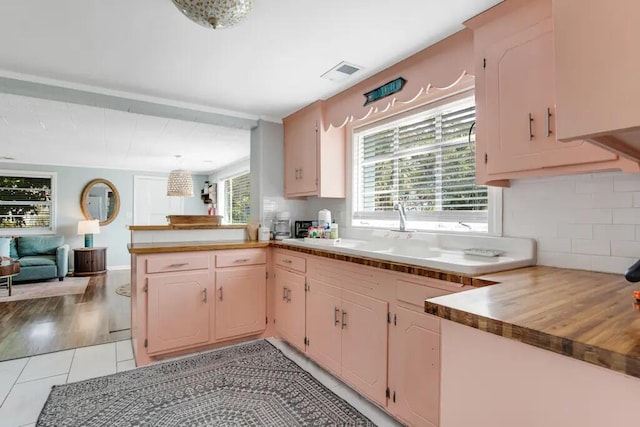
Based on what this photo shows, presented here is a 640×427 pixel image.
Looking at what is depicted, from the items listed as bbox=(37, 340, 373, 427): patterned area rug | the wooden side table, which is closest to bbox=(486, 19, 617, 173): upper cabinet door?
bbox=(37, 340, 373, 427): patterned area rug

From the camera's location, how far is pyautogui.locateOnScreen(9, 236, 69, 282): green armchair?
18.5 ft

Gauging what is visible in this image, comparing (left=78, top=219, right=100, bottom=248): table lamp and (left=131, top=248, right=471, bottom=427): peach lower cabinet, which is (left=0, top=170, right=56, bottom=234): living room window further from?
(left=131, top=248, right=471, bottom=427): peach lower cabinet

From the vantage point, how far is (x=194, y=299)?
8.95 feet

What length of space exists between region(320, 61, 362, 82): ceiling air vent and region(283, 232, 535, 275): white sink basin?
1.22 meters

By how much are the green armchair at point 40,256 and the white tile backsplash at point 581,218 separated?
6.98 meters

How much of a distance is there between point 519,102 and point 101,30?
2280mm

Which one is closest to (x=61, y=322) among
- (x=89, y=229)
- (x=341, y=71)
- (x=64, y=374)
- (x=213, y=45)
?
(x=64, y=374)

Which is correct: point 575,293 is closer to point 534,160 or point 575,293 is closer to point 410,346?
point 534,160

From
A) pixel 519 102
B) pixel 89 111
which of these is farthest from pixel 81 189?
pixel 519 102

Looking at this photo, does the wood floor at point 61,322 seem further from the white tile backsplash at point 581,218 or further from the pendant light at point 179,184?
the white tile backsplash at point 581,218

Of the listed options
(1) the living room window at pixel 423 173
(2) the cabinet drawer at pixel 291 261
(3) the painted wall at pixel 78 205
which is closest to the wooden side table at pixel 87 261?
(3) the painted wall at pixel 78 205

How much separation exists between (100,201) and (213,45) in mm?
6533

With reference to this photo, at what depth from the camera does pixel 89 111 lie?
3.38 metres

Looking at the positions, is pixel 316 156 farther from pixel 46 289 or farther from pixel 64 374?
pixel 46 289
